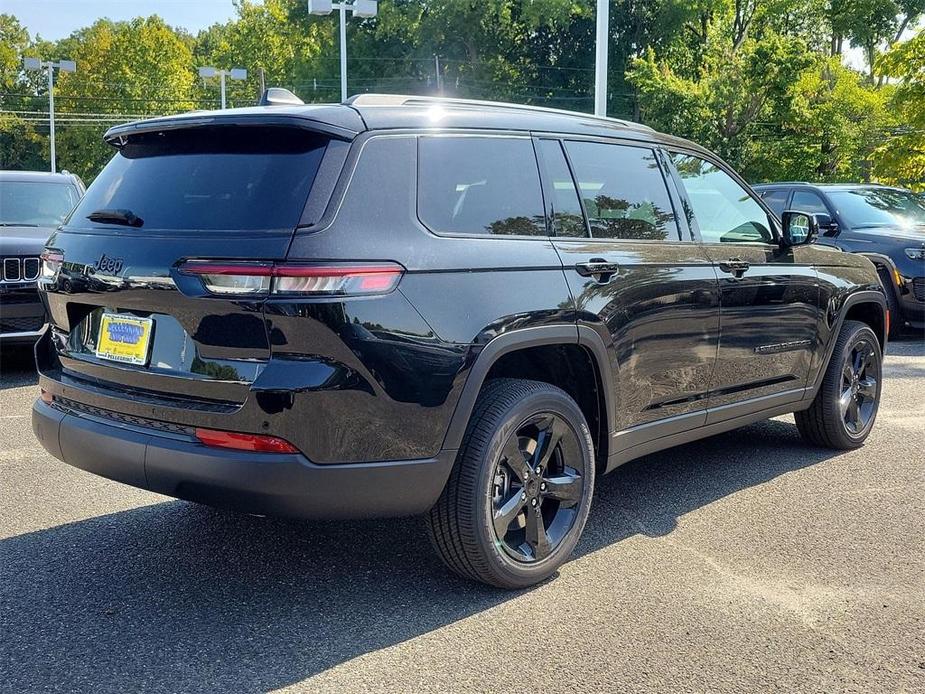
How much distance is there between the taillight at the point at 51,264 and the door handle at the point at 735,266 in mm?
3002

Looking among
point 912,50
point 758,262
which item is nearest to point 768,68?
point 912,50

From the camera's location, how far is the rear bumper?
3.15 metres

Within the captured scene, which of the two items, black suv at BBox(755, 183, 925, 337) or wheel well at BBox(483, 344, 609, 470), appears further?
black suv at BBox(755, 183, 925, 337)

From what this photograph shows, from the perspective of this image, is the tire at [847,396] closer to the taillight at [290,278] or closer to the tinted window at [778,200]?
the taillight at [290,278]

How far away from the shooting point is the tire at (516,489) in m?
3.52

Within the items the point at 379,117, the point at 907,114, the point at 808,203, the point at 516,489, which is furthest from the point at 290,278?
the point at 907,114

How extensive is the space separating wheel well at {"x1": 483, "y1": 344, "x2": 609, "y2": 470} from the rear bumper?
660 millimetres

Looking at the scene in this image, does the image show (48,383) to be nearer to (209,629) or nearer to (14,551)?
(14,551)

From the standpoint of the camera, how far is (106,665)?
10.1 feet

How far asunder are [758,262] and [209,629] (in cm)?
329

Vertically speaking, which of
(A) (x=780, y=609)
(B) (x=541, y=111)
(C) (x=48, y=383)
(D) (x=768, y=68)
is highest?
(D) (x=768, y=68)

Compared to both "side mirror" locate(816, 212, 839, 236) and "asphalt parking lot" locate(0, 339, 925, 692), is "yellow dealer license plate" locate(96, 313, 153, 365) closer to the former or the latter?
"asphalt parking lot" locate(0, 339, 925, 692)

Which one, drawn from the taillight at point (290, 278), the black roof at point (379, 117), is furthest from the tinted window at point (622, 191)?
the taillight at point (290, 278)

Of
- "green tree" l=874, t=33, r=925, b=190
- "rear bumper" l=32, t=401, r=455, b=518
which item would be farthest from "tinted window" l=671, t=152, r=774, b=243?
"green tree" l=874, t=33, r=925, b=190
